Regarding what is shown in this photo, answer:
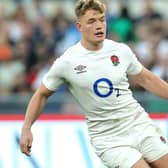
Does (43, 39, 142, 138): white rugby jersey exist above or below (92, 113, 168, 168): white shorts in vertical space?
above

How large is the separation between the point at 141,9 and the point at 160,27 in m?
2.59

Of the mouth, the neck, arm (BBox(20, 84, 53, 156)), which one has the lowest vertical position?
arm (BBox(20, 84, 53, 156))

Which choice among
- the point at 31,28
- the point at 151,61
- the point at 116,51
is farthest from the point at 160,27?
the point at 116,51

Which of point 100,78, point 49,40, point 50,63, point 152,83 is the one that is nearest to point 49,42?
point 49,40

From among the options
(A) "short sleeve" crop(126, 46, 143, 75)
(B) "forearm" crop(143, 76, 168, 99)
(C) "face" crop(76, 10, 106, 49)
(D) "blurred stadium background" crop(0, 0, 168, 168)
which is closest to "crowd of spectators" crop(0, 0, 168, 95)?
(D) "blurred stadium background" crop(0, 0, 168, 168)

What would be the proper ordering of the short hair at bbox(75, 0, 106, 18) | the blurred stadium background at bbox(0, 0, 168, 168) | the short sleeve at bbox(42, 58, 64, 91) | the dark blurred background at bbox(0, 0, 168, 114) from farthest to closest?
the dark blurred background at bbox(0, 0, 168, 114) → the blurred stadium background at bbox(0, 0, 168, 168) → the short sleeve at bbox(42, 58, 64, 91) → the short hair at bbox(75, 0, 106, 18)

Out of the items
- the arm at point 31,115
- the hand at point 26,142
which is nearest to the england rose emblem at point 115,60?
the arm at point 31,115

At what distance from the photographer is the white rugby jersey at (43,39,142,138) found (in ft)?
27.1

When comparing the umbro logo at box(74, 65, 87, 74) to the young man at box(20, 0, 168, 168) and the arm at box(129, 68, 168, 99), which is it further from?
the arm at box(129, 68, 168, 99)

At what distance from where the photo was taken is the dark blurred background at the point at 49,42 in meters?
13.3

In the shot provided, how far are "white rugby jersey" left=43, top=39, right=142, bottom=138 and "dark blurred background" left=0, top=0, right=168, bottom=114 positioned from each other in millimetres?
4381

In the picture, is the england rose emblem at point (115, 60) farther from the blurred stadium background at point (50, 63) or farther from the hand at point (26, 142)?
the blurred stadium background at point (50, 63)

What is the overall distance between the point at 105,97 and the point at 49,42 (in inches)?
284

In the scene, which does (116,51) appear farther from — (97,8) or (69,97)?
(69,97)
